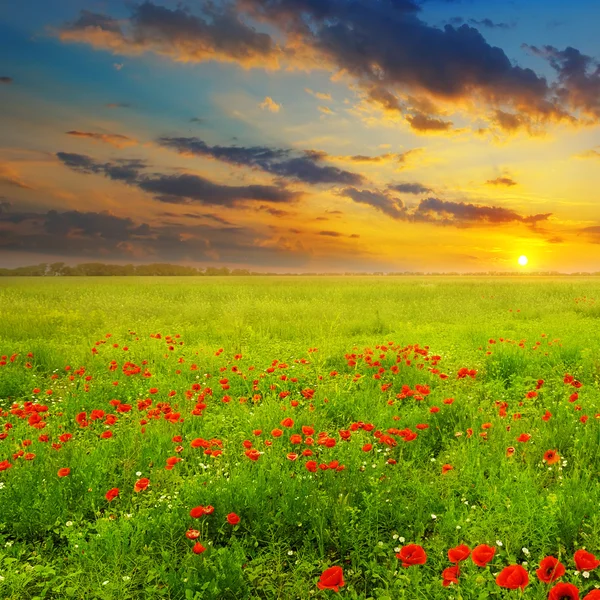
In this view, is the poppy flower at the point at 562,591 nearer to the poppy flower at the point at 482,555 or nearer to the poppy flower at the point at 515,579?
the poppy flower at the point at 515,579

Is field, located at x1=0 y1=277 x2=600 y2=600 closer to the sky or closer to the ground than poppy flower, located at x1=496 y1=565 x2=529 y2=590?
closer to the ground

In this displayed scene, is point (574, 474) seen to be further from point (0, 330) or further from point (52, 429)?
point (0, 330)

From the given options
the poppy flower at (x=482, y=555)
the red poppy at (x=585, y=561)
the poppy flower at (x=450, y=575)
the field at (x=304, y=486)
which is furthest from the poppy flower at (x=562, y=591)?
the poppy flower at (x=450, y=575)

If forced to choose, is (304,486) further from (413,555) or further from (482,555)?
(482,555)

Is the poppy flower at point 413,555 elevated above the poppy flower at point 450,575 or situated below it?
above

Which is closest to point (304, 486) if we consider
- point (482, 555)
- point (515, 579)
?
point (482, 555)

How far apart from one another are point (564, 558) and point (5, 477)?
A: 4.86 m

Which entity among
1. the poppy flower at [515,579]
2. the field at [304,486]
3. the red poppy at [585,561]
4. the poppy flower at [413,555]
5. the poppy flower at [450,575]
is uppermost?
the red poppy at [585,561]

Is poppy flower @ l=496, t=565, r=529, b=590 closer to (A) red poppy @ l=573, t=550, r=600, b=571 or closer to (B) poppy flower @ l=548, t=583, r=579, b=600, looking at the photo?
(B) poppy flower @ l=548, t=583, r=579, b=600

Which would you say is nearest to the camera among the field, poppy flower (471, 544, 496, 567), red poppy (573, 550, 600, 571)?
red poppy (573, 550, 600, 571)

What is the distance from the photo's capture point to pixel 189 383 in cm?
801

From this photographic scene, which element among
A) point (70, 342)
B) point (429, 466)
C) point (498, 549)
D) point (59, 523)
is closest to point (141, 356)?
point (70, 342)

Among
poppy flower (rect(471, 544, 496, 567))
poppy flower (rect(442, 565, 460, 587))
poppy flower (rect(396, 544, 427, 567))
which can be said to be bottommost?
poppy flower (rect(442, 565, 460, 587))

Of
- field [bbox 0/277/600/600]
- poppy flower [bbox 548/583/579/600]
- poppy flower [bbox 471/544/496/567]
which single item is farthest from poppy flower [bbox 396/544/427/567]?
poppy flower [bbox 548/583/579/600]
